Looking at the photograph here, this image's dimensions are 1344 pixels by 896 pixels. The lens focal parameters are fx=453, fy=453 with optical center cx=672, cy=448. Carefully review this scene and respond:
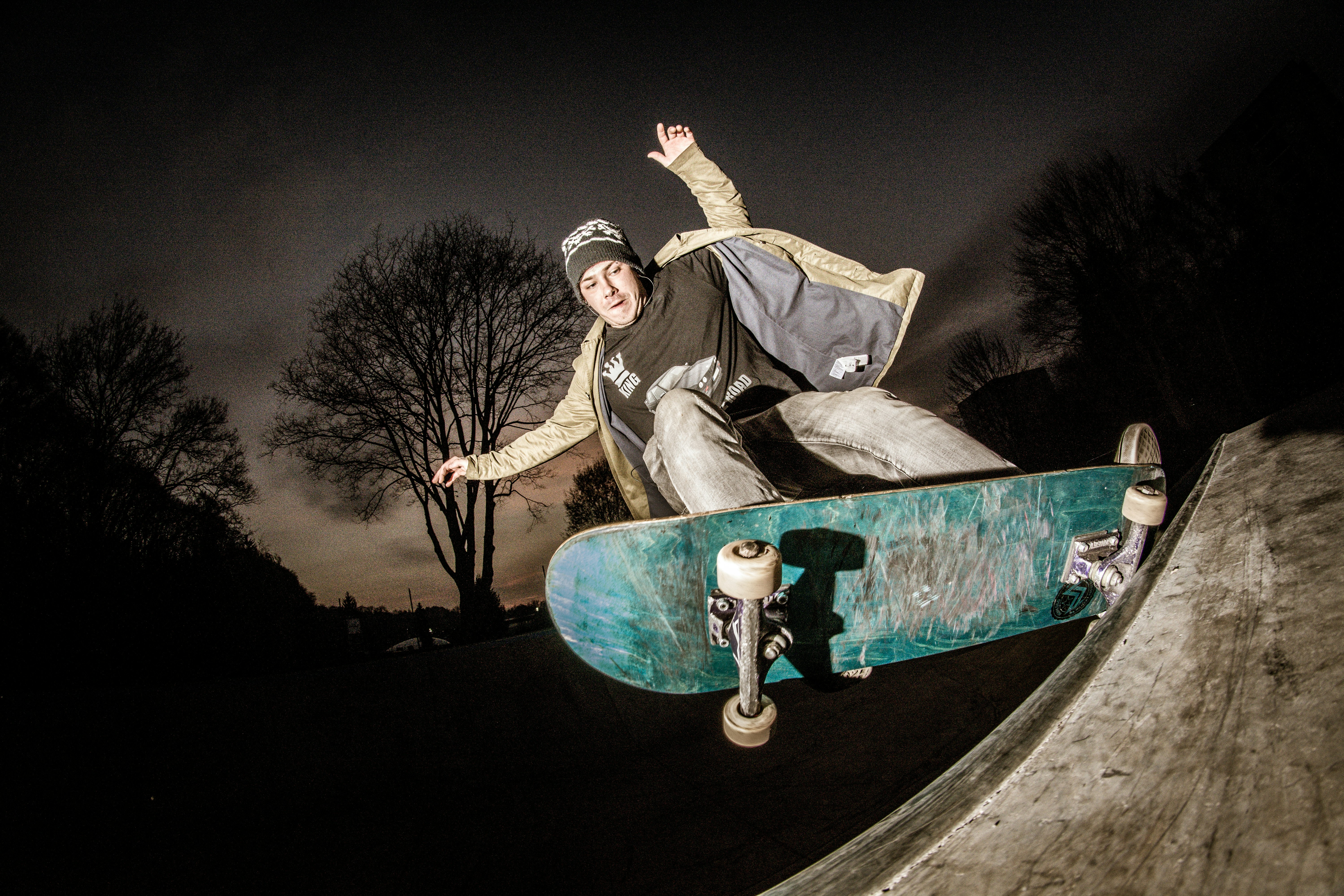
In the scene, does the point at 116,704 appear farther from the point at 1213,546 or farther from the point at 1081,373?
the point at 1081,373

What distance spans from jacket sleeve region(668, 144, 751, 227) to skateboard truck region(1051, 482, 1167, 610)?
7.60 ft

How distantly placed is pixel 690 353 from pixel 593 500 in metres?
19.0

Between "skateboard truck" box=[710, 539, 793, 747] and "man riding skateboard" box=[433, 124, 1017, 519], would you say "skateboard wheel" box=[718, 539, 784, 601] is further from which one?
"man riding skateboard" box=[433, 124, 1017, 519]

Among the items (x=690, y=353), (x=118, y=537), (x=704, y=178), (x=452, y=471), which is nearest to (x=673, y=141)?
(x=704, y=178)

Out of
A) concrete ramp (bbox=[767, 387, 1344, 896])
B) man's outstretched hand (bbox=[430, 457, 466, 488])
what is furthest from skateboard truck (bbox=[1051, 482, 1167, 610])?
man's outstretched hand (bbox=[430, 457, 466, 488])

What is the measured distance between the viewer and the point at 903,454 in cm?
193

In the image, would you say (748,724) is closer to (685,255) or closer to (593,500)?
(685,255)

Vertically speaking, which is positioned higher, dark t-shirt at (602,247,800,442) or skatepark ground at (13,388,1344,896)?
dark t-shirt at (602,247,800,442)

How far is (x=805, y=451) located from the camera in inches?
91.7

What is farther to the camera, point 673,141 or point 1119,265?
point 1119,265

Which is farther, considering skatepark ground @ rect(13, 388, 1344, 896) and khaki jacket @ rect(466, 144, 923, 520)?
khaki jacket @ rect(466, 144, 923, 520)

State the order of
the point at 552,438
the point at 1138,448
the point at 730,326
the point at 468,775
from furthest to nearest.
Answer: the point at 552,438, the point at 468,775, the point at 730,326, the point at 1138,448

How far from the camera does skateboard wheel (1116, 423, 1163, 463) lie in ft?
5.89

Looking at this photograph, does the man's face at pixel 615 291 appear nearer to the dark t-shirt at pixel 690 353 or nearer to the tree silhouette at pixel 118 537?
the dark t-shirt at pixel 690 353
